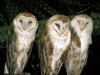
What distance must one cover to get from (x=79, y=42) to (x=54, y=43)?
0.64ft

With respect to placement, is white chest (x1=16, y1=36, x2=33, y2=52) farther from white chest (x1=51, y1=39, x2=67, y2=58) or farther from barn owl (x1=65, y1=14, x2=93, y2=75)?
barn owl (x1=65, y1=14, x2=93, y2=75)

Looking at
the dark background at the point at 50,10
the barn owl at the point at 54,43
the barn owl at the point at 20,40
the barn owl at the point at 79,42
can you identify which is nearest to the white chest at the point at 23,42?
the barn owl at the point at 20,40

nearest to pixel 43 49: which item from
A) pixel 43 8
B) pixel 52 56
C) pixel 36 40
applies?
pixel 52 56

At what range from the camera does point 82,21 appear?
2.71 metres

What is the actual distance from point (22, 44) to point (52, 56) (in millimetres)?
235

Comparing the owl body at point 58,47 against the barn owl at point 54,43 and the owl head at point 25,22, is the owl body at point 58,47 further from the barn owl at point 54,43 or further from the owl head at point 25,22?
the owl head at point 25,22

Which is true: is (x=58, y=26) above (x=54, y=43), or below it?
above

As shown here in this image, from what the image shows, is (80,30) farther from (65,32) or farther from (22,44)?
(22,44)

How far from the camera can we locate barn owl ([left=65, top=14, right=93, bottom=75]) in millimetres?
2727

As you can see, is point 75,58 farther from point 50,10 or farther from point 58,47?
point 50,10

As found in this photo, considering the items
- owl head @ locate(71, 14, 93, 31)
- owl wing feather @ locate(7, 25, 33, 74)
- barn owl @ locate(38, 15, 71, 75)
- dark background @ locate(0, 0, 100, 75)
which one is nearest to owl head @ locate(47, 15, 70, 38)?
barn owl @ locate(38, 15, 71, 75)

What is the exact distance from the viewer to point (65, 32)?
265 cm

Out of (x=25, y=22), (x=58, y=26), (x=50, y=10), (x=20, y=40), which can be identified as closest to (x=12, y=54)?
(x=20, y=40)

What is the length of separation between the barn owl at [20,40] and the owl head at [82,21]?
0.29 m
